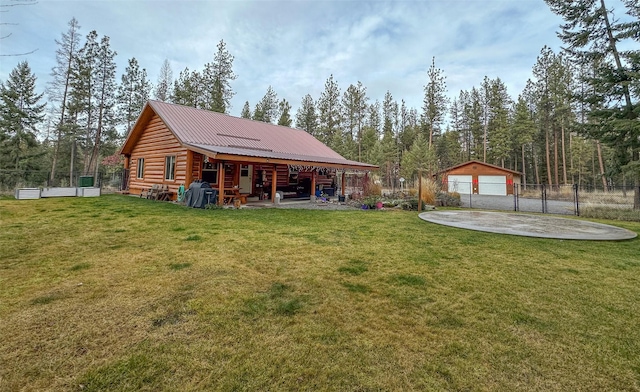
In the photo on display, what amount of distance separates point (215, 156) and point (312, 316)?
26.4 ft

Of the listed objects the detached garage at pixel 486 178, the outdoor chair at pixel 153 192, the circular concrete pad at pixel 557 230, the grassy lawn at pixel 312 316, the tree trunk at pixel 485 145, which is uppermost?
the tree trunk at pixel 485 145

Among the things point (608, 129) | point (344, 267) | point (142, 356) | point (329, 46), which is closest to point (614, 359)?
point (344, 267)

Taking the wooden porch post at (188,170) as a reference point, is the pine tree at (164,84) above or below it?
above

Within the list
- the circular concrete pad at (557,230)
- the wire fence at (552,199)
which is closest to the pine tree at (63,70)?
the circular concrete pad at (557,230)

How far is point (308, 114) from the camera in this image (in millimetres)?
34625

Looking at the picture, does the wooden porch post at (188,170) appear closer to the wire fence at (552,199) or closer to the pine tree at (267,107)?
the wire fence at (552,199)

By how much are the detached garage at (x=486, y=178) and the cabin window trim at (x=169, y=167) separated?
72.0 ft

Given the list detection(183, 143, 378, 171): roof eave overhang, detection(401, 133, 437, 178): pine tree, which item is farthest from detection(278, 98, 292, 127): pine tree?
detection(183, 143, 378, 171): roof eave overhang

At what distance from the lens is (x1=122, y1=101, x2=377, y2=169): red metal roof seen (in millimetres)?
11695

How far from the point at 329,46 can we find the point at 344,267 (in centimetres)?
1535

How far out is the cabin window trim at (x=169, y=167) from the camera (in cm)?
1211

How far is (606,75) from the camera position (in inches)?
467

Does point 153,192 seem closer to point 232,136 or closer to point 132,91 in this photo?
point 232,136

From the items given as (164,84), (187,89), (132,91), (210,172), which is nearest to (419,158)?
(210,172)
